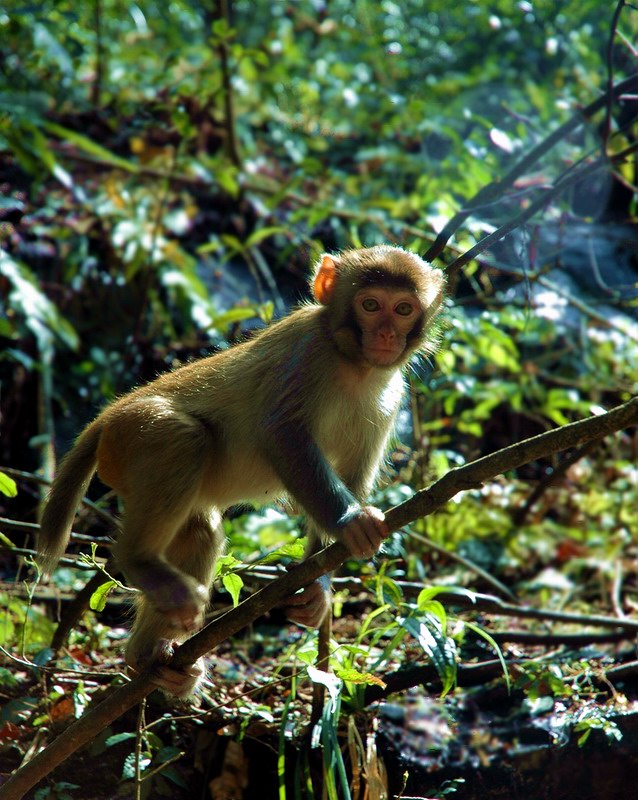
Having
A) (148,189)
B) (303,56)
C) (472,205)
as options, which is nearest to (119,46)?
(303,56)

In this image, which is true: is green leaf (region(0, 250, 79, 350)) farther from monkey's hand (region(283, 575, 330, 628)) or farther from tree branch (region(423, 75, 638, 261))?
monkey's hand (region(283, 575, 330, 628))

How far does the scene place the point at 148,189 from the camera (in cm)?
894

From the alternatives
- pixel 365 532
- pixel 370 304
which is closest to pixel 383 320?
pixel 370 304

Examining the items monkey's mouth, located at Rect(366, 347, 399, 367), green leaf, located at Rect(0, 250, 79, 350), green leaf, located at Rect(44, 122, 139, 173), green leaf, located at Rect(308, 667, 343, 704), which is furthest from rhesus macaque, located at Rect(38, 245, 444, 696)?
green leaf, located at Rect(44, 122, 139, 173)

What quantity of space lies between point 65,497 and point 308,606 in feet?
4.33

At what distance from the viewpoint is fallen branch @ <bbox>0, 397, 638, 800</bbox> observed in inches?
104

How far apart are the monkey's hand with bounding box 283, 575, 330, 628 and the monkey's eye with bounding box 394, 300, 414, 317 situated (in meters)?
1.38

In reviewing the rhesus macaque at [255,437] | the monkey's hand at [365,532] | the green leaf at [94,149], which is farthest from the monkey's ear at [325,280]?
the green leaf at [94,149]

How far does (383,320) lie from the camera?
411cm

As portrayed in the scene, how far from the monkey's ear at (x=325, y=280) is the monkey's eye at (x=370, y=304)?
285 millimetres

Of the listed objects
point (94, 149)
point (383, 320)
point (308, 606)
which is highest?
point (94, 149)

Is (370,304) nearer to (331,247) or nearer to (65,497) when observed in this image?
(65,497)

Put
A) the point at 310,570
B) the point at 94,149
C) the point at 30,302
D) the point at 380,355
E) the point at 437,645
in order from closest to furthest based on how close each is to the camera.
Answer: the point at 310,570 → the point at 437,645 → the point at 380,355 → the point at 30,302 → the point at 94,149

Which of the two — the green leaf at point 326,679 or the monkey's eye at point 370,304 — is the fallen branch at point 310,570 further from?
the monkey's eye at point 370,304
